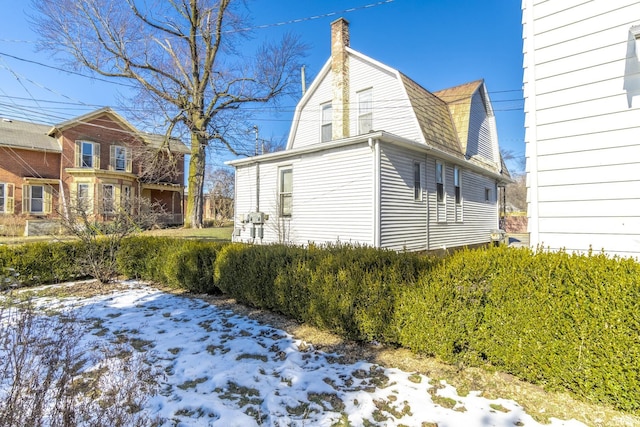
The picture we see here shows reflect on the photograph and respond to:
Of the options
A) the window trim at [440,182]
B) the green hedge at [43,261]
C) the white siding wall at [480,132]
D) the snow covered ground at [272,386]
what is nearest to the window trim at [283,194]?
the window trim at [440,182]

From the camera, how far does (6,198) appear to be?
18734 millimetres

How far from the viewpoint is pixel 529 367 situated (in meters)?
2.81

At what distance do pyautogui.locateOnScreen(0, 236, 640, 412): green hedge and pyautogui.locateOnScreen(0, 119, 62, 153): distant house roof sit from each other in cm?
2254

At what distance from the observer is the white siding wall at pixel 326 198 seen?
8.29 m

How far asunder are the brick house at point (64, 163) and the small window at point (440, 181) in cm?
1492

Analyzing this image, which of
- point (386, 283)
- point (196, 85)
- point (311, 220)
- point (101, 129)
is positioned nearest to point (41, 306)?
point (386, 283)

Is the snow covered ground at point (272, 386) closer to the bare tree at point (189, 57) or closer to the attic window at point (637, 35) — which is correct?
the attic window at point (637, 35)

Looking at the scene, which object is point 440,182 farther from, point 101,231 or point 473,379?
point 101,231

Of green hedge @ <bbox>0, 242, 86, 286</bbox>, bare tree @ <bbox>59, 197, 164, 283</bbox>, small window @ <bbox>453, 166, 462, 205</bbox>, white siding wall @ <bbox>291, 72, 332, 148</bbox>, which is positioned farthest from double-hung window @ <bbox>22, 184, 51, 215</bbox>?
small window @ <bbox>453, 166, 462, 205</bbox>

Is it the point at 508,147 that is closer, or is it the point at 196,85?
the point at 196,85

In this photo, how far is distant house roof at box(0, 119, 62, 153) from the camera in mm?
19094

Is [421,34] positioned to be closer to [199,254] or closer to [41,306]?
[199,254]

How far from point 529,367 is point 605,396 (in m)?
0.51

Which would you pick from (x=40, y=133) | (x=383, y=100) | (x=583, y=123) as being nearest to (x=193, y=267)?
(x=583, y=123)
